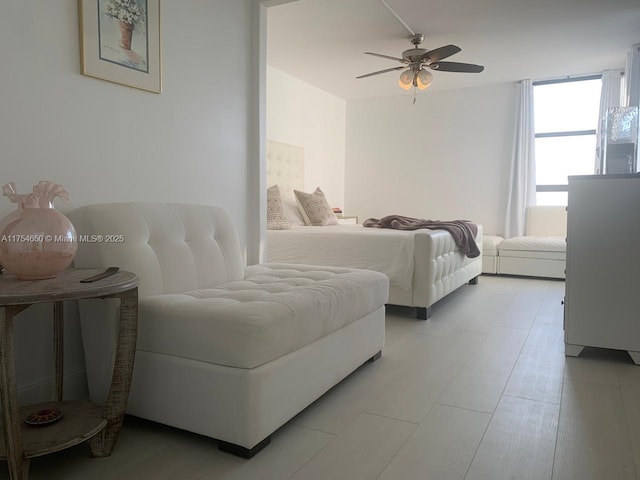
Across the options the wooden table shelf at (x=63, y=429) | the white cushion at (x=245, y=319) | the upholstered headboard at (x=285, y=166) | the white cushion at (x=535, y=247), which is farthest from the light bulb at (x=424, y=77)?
the wooden table shelf at (x=63, y=429)

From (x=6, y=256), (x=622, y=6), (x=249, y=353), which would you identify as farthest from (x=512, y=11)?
(x=6, y=256)

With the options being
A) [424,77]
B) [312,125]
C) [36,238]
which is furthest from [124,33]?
[312,125]

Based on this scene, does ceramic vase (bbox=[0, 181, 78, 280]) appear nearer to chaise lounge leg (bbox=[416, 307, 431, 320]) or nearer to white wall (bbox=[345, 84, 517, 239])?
chaise lounge leg (bbox=[416, 307, 431, 320])

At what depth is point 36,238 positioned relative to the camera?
1.42 m

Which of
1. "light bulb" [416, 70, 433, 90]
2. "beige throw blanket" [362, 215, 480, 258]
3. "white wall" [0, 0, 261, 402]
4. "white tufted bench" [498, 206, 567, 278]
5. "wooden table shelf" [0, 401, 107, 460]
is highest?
"light bulb" [416, 70, 433, 90]

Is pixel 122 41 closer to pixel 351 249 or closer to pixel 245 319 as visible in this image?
pixel 245 319

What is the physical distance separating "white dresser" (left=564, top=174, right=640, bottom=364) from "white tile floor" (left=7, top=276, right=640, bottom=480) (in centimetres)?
16

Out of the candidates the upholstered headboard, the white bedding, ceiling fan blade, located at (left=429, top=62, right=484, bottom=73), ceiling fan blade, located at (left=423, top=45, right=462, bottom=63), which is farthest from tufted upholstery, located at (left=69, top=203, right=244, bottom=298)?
the upholstered headboard

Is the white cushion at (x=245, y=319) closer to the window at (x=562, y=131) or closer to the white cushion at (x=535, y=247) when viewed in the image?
the white cushion at (x=535, y=247)

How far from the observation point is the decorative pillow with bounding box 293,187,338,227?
187 inches

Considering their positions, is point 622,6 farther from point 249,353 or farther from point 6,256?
point 6,256

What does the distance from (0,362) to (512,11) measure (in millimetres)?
4214

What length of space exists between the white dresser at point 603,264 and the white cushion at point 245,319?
1.35m

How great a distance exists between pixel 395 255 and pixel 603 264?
142 centimetres
